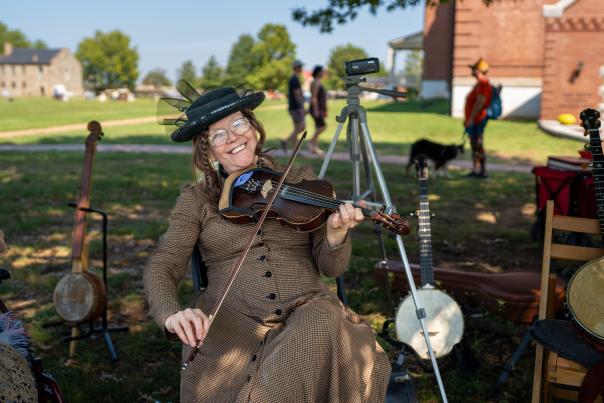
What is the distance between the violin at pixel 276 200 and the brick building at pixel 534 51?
68.6 ft

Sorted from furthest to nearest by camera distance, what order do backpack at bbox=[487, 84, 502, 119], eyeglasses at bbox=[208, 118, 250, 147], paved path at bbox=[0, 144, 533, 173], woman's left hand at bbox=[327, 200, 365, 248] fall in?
paved path at bbox=[0, 144, 533, 173]
backpack at bbox=[487, 84, 502, 119]
eyeglasses at bbox=[208, 118, 250, 147]
woman's left hand at bbox=[327, 200, 365, 248]

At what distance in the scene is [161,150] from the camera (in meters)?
15.9

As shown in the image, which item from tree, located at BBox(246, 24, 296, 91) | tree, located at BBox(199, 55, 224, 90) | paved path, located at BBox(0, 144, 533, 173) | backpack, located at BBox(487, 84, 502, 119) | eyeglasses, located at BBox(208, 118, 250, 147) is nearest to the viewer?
eyeglasses, located at BBox(208, 118, 250, 147)

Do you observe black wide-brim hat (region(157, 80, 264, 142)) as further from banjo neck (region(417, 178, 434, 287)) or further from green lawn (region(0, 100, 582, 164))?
green lawn (region(0, 100, 582, 164))

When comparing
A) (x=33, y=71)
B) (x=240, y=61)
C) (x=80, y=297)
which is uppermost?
(x=240, y=61)

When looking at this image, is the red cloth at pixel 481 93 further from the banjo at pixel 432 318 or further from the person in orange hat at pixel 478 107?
the banjo at pixel 432 318

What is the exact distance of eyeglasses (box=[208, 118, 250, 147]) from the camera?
287cm

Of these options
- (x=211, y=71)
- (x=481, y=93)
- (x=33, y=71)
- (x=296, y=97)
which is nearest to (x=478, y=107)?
Result: (x=481, y=93)

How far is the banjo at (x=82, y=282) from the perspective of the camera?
3889 mm

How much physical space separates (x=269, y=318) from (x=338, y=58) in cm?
9797

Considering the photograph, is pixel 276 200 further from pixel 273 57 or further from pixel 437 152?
pixel 273 57

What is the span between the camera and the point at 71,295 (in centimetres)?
396

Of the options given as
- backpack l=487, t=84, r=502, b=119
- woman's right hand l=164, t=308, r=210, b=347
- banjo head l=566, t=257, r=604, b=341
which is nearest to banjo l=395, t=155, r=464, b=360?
banjo head l=566, t=257, r=604, b=341

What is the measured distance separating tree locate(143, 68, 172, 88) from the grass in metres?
121
